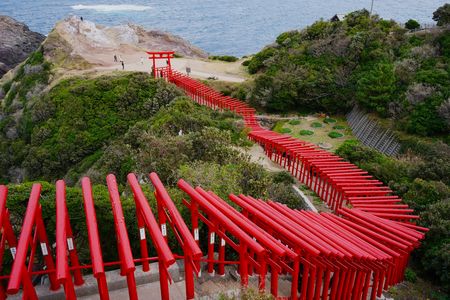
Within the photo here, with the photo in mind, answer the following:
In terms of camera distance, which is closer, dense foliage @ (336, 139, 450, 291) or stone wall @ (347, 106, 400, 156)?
dense foliage @ (336, 139, 450, 291)

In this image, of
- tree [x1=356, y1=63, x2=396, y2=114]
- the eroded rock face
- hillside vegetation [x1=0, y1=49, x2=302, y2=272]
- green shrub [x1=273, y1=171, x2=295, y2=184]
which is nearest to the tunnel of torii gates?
hillside vegetation [x1=0, y1=49, x2=302, y2=272]

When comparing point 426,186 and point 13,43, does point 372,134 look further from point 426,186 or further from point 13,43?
point 13,43

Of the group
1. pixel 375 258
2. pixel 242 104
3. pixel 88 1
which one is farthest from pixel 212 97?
pixel 88 1

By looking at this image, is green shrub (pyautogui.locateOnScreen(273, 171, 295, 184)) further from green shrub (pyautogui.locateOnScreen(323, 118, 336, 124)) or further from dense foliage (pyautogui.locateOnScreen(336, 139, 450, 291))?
green shrub (pyautogui.locateOnScreen(323, 118, 336, 124))

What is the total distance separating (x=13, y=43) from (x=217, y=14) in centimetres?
8174

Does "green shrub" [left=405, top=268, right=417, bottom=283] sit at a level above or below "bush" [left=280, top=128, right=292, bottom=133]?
below

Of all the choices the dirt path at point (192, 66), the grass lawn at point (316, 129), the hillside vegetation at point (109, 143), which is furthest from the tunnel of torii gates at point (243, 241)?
the dirt path at point (192, 66)

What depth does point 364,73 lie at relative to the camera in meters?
38.0

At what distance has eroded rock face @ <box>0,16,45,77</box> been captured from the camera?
72562mm

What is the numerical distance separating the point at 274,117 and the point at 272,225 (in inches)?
1108

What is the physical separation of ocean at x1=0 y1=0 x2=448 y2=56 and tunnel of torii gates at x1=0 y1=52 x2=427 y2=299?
8299 cm

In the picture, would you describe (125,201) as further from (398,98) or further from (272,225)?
(398,98)

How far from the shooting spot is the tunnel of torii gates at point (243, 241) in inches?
350

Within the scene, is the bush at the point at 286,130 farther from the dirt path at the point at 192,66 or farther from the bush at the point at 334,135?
the dirt path at the point at 192,66
